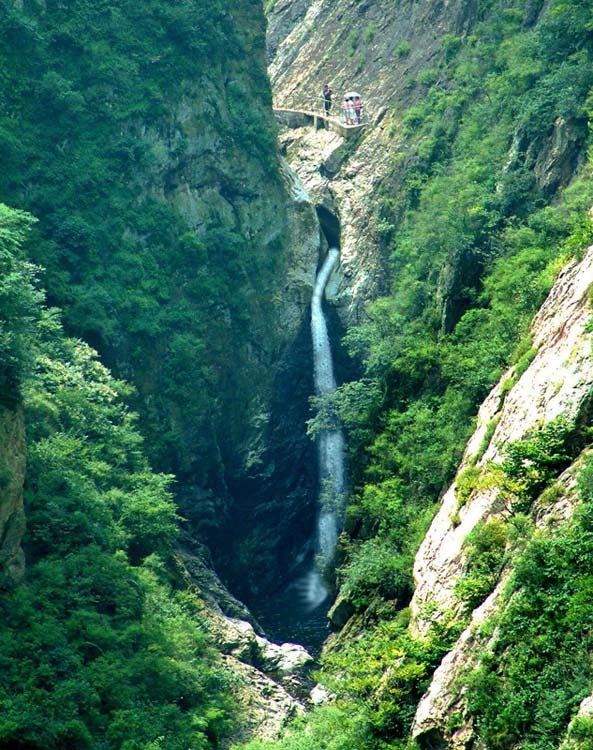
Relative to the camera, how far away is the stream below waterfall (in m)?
41.9

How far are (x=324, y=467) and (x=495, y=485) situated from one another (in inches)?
893

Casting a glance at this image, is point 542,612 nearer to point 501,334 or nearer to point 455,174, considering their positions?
point 501,334

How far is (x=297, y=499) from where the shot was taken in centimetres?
4819

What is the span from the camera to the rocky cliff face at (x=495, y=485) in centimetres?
2267

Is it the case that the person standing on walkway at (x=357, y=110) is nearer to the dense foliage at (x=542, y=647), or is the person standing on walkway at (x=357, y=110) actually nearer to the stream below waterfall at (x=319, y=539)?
the stream below waterfall at (x=319, y=539)

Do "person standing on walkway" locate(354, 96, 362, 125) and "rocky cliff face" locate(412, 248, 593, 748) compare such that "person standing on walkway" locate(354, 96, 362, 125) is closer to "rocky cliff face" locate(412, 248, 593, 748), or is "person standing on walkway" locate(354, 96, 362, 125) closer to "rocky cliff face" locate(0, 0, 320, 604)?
"rocky cliff face" locate(0, 0, 320, 604)

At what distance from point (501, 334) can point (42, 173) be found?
1893 cm

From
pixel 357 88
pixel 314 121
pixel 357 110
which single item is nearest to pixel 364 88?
pixel 357 88

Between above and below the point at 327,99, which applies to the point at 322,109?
below

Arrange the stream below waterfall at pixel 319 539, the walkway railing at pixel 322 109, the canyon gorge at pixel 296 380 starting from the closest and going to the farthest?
the canyon gorge at pixel 296 380 → the stream below waterfall at pixel 319 539 → the walkway railing at pixel 322 109

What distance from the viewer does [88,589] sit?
3058 centimetres

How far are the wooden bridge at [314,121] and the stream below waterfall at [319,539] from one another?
830 centimetres

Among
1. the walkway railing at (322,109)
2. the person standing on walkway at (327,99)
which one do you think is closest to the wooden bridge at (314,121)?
the walkway railing at (322,109)

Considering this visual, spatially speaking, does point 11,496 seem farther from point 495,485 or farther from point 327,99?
point 327,99
